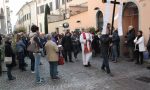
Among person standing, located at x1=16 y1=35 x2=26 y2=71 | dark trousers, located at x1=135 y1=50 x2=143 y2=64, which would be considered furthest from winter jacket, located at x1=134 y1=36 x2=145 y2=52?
person standing, located at x1=16 y1=35 x2=26 y2=71

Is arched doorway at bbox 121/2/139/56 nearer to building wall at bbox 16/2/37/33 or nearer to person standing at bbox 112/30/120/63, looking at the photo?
person standing at bbox 112/30/120/63

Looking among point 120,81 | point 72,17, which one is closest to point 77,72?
point 120,81

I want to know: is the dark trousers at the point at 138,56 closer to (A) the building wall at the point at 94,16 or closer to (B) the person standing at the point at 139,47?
(B) the person standing at the point at 139,47

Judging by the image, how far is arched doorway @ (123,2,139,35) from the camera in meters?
17.6

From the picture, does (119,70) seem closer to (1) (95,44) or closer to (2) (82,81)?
(2) (82,81)

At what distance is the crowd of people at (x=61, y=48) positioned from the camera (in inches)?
445

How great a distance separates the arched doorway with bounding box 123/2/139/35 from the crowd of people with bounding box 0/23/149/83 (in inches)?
71.6

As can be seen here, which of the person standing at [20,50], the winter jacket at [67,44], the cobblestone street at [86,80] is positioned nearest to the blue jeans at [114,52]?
the cobblestone street at [86,80]

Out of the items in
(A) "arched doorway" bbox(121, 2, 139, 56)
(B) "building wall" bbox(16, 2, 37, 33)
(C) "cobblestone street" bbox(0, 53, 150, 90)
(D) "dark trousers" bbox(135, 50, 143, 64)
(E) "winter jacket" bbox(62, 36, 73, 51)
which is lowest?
(C) "cobblestone street" bbox(0, 53, 150, 90)

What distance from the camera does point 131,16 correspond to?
58.9ft

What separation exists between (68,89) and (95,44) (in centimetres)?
928

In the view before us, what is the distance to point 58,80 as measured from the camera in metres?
11.5

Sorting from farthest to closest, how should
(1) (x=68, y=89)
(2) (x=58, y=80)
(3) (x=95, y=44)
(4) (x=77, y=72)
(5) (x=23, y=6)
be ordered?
1. (5) (x=23, y=6)
2. (3) (x=95, y=44)
3. (4) (x=77, y=72)
4. (2) (x=58, y=80)
5. (1) (x=68, y=89)

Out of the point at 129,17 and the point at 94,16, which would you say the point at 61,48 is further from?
the point at 94,16
